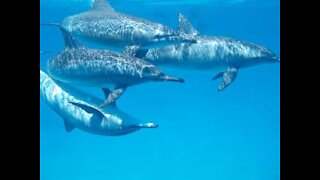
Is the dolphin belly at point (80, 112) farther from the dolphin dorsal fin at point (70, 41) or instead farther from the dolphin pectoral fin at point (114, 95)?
the dolphin dorsal fin at point (70, 41)

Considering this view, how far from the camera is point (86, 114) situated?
971 centimetres

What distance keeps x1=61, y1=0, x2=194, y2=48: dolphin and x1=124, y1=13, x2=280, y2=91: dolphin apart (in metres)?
0.34

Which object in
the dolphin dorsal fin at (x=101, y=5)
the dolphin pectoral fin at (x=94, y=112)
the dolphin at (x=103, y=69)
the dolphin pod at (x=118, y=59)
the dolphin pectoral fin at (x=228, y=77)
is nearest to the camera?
the dolphin at (x=103, y=69)

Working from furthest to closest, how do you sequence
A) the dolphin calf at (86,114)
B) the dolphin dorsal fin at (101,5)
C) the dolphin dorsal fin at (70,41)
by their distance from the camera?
the dolphin dorsal fin at (101,5) → the dolphin calf at (86,114) → the dolphin dorsal fin at (70,41)

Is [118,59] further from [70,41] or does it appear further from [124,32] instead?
[70,41]

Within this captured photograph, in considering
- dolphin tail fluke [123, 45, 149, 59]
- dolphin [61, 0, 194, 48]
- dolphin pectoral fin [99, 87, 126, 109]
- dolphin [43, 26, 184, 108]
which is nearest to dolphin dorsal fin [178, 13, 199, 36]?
dolphin [61, 0, 194, 48]

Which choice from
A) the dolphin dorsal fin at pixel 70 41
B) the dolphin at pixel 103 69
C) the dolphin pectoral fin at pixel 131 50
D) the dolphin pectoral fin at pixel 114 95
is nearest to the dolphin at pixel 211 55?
the dolphin pectoral fin at pixel 131 50

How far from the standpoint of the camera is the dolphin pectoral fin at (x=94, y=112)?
898 cm

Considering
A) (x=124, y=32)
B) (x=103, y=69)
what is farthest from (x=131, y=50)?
(x=103, y=69)

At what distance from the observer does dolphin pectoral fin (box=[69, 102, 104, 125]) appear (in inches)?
354

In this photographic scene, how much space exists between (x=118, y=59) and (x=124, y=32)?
0.61 meters

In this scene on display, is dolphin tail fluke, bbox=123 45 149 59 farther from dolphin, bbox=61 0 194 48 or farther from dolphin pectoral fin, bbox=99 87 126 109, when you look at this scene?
dolphin pectoral fin, bbox=99 87 126 109
